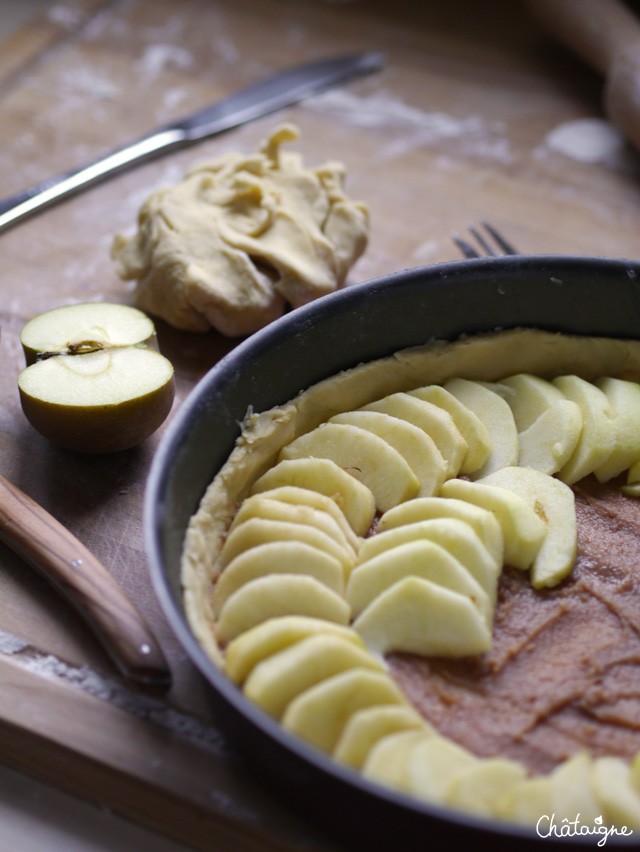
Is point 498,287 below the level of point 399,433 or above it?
above

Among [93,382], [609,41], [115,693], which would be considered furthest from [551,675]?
[609,41]

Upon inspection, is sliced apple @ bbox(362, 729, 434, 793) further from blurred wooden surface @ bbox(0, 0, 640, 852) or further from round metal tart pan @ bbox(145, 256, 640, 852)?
blurred wooden surface @ bbox(0, 0, 640, 852)

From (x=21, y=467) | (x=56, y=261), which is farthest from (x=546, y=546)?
(x=56, y=261)

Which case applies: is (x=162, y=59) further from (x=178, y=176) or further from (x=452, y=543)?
(x=452, y=543)

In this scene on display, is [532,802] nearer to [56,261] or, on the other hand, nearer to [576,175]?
[56,261]

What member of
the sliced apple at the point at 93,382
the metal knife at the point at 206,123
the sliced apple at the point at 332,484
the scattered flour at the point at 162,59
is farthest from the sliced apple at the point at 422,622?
the scattered flour at the point at 162,59
